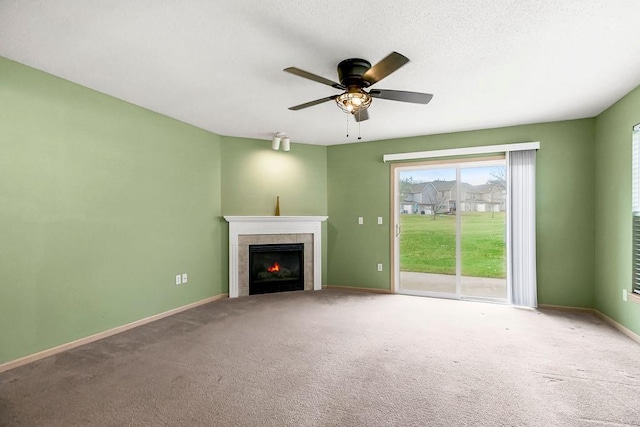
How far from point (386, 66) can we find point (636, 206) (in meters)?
3.00

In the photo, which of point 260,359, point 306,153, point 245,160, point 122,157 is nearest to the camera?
point 260,359

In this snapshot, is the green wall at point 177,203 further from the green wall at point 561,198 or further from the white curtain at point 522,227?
the white curtain at point 522,227

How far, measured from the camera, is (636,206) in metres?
3.17

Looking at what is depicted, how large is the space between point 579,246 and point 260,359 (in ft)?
13.7

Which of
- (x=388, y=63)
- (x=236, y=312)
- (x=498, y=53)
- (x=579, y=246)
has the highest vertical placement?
(x=498, y=53)

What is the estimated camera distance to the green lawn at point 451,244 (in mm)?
4758

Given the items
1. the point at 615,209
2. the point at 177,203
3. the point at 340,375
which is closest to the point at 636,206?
the point at 615,209

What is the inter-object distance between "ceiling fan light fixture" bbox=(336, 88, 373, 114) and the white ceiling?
0.26 metres

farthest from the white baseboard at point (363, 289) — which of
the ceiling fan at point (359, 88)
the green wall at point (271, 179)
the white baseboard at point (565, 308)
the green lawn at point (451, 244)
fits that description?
the ceiling fan at point (359, 88)

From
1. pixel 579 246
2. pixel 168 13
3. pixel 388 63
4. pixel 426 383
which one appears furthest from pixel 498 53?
pixel 579 246

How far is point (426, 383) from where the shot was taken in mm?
2338

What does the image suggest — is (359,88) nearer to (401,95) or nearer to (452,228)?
(401,95)

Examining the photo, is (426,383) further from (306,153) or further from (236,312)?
(306,153)

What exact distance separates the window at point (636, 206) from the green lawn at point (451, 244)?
153cm
